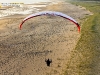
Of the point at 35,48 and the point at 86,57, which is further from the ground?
the point at 86,57

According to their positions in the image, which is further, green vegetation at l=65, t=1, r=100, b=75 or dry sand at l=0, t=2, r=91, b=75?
dry sand at l=0, t=2, r=91, b=75

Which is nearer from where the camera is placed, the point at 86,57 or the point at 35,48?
the point at 86,57

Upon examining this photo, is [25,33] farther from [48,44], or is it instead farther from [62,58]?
[62,58]

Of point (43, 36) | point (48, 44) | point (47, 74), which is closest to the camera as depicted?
point (47, 74)

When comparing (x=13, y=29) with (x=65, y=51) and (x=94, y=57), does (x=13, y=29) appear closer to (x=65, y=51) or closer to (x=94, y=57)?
(x=65, y=51)

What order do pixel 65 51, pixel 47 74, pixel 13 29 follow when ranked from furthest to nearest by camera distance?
pixel 13 29 → pixel 65 51 → pixel 47 74

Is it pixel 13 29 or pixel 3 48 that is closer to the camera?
pixel 3 48

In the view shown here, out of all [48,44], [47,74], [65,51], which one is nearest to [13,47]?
[48,44]

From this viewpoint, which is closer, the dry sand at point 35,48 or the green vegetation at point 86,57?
the green vegetation at point 86,57
